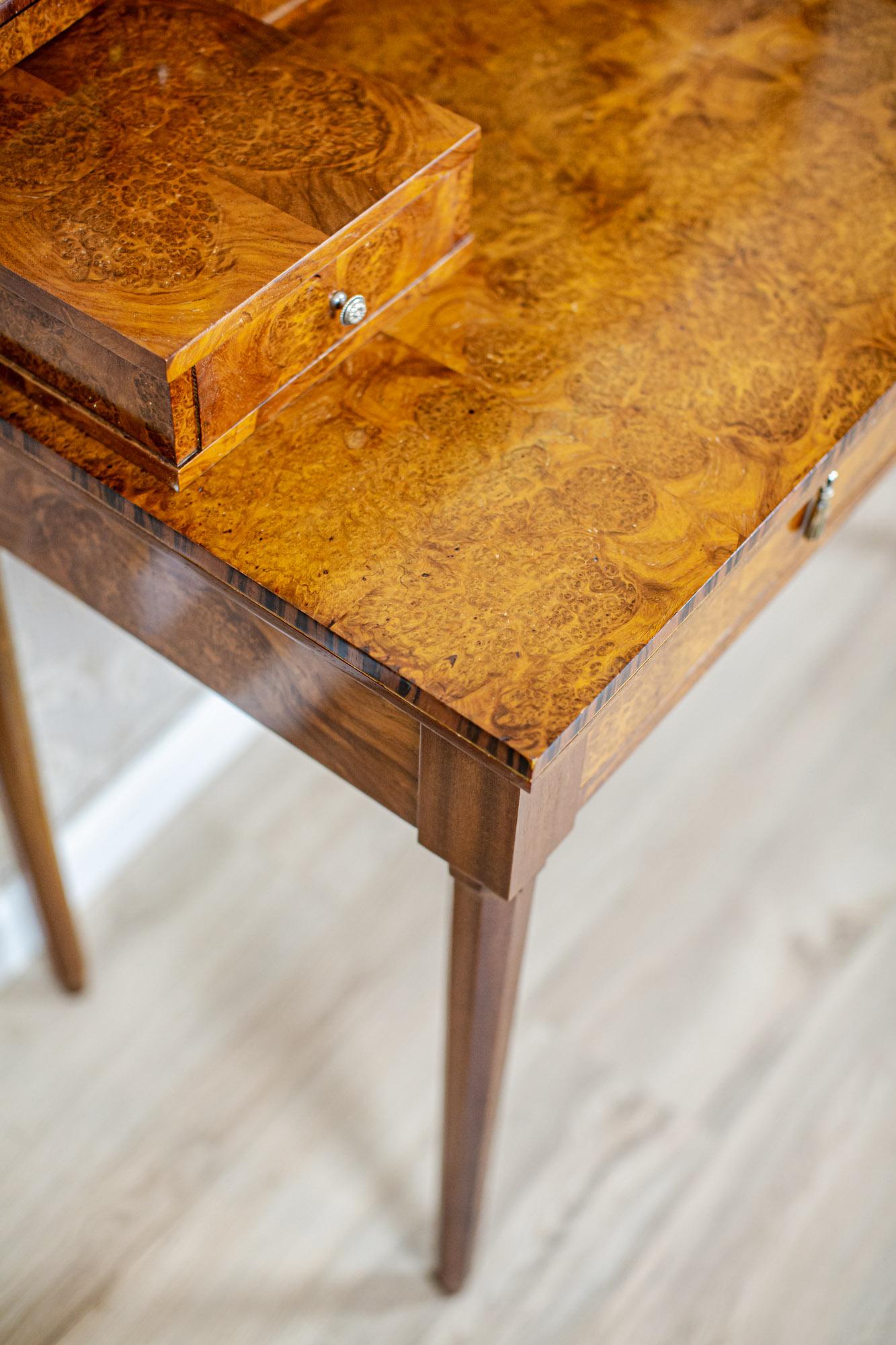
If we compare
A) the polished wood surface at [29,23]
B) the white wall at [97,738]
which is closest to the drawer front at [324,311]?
the polished wood surface at [29,23]

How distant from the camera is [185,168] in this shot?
24.9 inches

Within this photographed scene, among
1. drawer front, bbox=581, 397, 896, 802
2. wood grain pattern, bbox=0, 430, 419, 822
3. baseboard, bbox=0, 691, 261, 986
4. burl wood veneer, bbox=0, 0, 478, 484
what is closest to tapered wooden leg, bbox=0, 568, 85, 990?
baseboard, bbox=0, 691, 261, 986

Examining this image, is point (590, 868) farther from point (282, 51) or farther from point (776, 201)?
point (282, 51)

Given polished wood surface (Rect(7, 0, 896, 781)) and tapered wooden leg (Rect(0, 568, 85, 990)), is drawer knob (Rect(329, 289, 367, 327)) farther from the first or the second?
tapered wooden leg (Rect(0, 568, 85, 990))

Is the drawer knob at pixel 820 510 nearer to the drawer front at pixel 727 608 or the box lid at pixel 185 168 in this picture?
the drawer front at pixel 727 608

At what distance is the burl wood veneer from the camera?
585 mm

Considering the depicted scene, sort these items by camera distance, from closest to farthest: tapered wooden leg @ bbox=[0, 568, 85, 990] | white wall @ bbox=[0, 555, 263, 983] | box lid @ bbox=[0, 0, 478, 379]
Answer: box lid @ bbox=[0, 0, 478, 379] → tapered wooden leg @ bbox=[0, 568, 85, 990] → white wall @ bbox=[0, 555, 263, 983]

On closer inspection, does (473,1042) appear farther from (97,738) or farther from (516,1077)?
(97,738)

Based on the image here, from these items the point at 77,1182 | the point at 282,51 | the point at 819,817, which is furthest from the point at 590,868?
the point at 282,51

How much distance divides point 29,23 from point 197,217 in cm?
16

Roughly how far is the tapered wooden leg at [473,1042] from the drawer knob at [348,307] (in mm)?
280

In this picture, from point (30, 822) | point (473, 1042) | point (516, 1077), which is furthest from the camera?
point (516, 1077)

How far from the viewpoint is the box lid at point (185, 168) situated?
58 cm

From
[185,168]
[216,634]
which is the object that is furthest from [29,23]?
[216,634]
